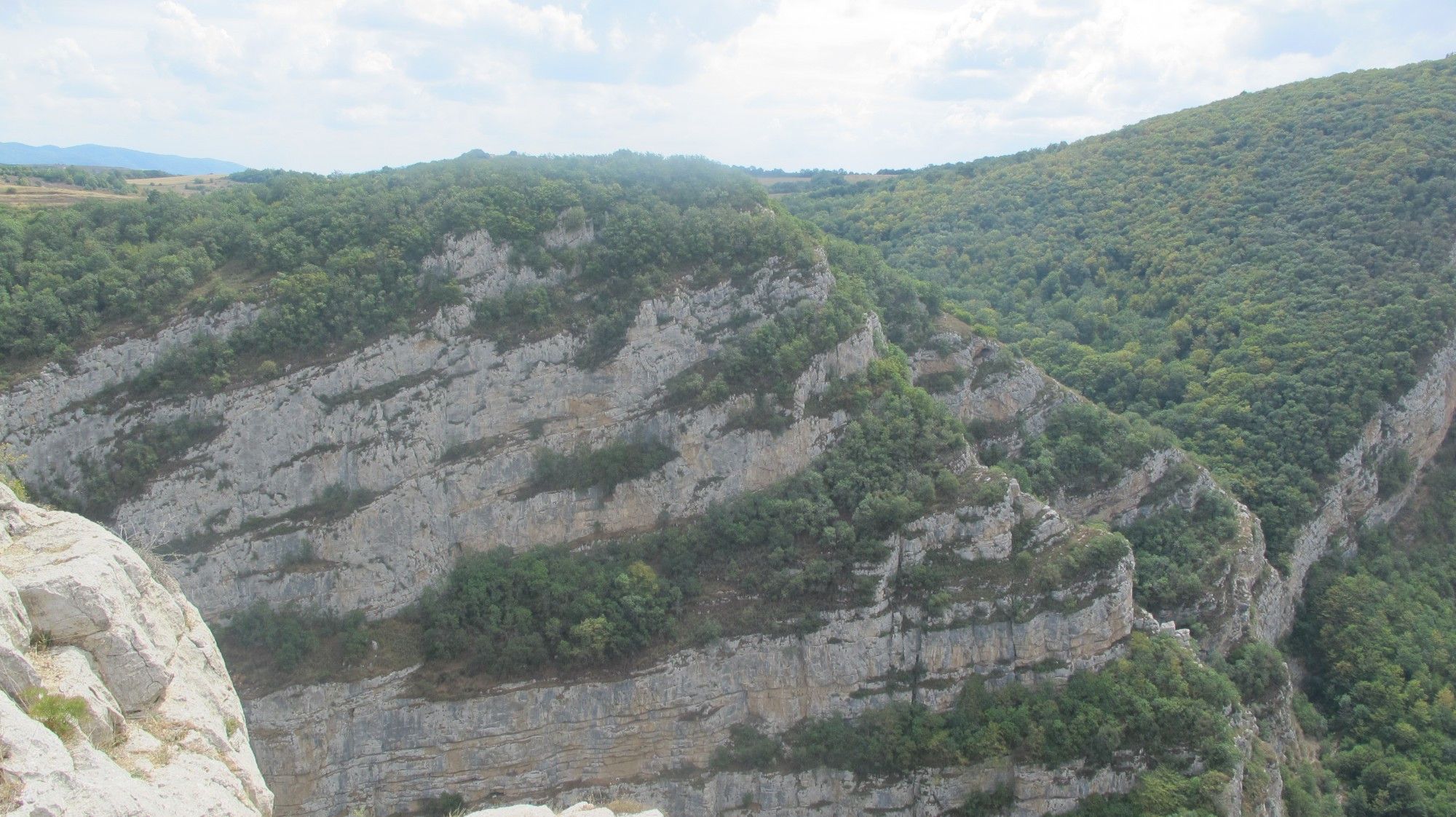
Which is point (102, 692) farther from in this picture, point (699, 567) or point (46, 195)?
point (46, 195)

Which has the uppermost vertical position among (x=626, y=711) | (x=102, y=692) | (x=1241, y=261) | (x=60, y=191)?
(x=60, y=191)

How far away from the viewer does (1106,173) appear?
71750 millimetres

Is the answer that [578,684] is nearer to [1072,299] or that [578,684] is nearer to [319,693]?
[319,693]

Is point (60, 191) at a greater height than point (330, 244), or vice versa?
point (60, 191)

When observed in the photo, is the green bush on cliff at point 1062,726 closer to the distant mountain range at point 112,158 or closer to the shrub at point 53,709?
the shrub at point 53,709

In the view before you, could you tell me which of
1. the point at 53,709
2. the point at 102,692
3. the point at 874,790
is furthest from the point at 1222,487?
the point at 53,709

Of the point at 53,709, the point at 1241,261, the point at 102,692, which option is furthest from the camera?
the point at 1241,261

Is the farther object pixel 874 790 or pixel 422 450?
pixel 422 450

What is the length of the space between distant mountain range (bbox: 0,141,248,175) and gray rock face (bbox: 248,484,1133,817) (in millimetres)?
77557

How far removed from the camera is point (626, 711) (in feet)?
110

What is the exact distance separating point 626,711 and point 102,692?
959 inches

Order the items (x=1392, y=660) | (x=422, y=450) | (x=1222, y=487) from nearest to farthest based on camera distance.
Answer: (x=422, y=450) → (x=1392, y=660) → (x=1222, y=487)

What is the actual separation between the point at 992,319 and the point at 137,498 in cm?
4714

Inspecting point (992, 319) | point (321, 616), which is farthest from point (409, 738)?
point (992, 319)
